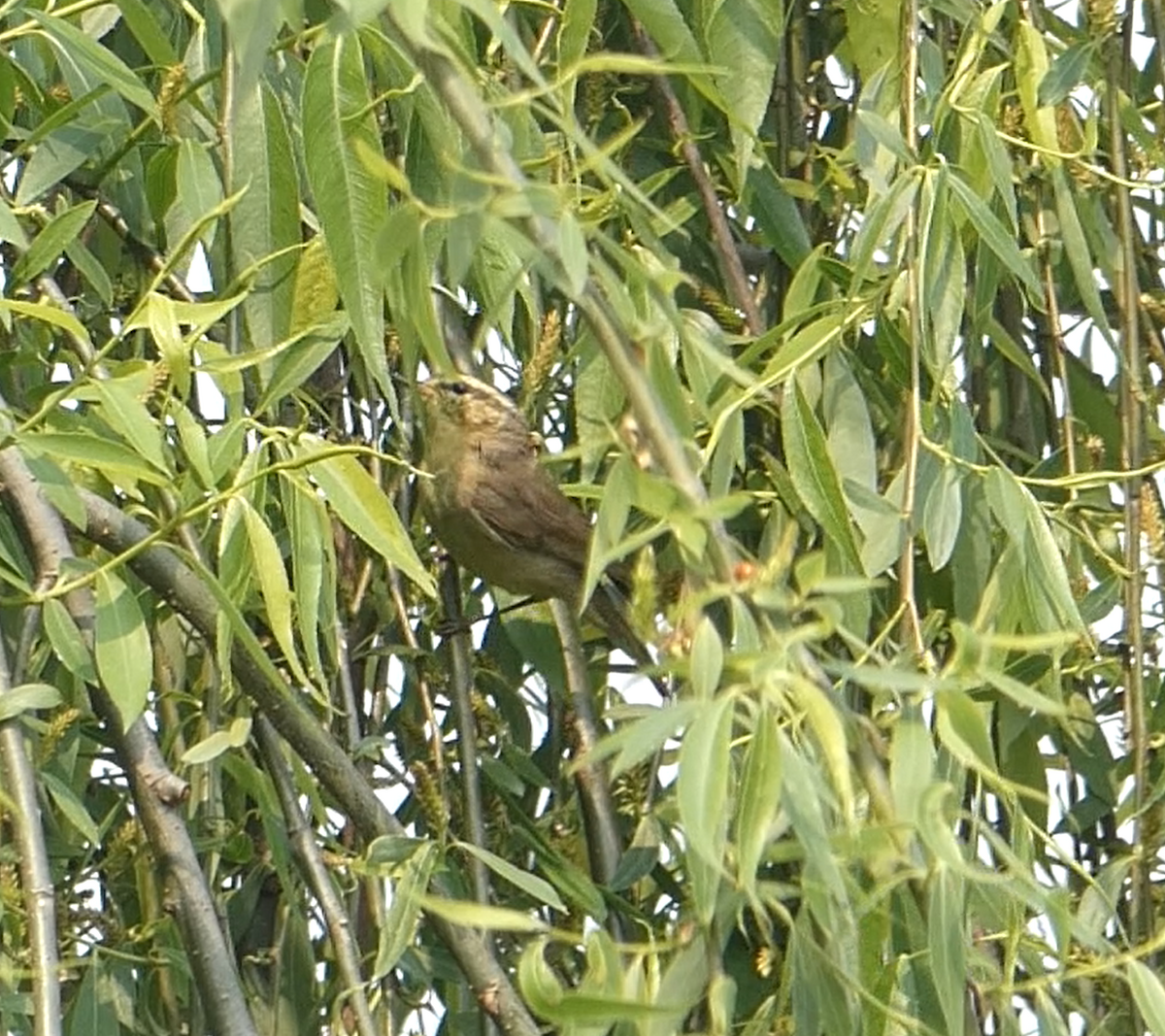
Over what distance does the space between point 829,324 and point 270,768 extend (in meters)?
0.64

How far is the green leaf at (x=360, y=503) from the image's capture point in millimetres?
1779

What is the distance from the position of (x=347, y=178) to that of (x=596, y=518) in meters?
0.47

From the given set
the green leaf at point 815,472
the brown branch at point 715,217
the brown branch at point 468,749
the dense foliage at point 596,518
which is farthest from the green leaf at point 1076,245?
the brown branch at point 468,749

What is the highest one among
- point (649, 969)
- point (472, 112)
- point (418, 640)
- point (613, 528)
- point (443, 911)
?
point (472, 112)

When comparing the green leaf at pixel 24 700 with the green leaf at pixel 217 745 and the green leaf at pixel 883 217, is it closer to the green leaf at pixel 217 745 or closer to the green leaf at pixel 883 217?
the green leaf at pixel 217 745

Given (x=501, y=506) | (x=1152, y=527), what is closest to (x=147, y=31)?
(x=1152, y=527)

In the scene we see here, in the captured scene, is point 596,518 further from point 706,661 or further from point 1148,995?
point 1148,995

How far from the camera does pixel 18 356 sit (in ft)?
6.67

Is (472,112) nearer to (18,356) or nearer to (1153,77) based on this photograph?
(18,356)

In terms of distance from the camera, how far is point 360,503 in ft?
5.88

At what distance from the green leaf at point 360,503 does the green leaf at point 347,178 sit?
0.44 feet

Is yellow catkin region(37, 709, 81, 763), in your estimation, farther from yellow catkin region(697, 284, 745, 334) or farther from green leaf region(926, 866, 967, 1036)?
green leaf region(926, 866, 967, 1036)

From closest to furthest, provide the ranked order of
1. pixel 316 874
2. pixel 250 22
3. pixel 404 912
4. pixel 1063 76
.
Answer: pixel 250 22, pixel 404 912, pixel 316 874, pixel 1063 76

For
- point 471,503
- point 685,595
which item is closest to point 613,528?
point 685,595
